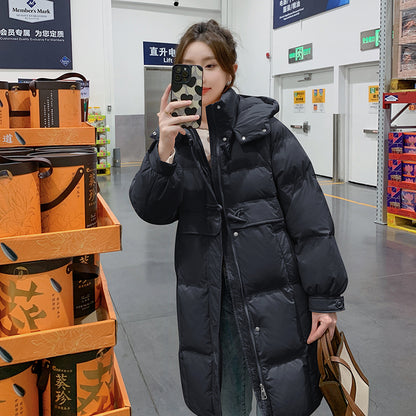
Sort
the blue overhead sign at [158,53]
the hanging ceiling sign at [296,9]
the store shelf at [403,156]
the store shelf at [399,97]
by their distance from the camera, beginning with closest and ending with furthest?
1. the store shelf at [399,97]
2. the store shelf at [403,156]
3. the hanging ceiling sign at [296,9]
4. the blue overhead sign at [158,53]

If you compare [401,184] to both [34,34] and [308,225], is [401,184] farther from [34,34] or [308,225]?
[34,34]

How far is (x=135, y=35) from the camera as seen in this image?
42.2ft

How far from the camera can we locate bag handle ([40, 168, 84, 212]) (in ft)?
4.66

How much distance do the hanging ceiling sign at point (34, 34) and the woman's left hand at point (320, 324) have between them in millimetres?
11250

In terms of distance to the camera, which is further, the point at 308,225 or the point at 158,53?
the point at 158,53

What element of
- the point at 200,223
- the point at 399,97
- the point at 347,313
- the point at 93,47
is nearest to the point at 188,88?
the point at 200,223

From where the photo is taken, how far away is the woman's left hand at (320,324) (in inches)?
57.0

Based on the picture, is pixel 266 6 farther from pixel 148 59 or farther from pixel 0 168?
pixel 0 168

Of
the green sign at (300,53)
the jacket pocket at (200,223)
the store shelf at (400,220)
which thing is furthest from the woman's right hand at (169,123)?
the green sign at (300,53)

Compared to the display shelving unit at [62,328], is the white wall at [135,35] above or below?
above

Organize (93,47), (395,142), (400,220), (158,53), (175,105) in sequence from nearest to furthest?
(175,105) < (395,142) < (400,220) < (93,47) < (158,53)

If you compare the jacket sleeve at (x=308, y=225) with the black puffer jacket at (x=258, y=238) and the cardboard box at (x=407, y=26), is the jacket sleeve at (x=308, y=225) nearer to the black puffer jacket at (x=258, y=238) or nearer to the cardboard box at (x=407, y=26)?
the black puffer jacket at (x=258, y=238)

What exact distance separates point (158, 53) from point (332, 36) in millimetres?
5226

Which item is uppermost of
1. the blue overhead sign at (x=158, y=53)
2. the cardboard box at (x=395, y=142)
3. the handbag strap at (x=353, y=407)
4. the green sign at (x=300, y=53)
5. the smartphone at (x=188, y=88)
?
the blue overhead sign at (x=158, y=53)
